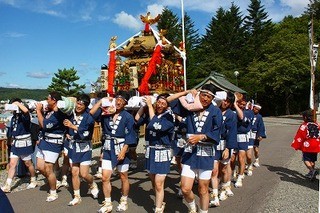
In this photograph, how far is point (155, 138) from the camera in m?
5.14

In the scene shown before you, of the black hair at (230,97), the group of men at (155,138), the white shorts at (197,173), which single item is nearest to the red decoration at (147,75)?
the group of men at (155,138)

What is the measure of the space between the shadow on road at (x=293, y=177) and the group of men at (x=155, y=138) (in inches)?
56.0

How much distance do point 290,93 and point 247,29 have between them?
15.8 meters

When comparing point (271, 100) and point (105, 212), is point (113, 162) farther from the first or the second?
point (271, 100)

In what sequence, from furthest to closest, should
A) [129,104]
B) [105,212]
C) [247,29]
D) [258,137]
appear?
[247,29] < [258,137] < [129,104] < [105,212]

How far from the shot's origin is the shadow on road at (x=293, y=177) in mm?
7207

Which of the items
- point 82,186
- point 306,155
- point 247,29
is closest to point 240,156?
point 306,155

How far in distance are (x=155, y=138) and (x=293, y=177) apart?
4.44m

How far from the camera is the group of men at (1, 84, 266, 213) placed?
4.53m

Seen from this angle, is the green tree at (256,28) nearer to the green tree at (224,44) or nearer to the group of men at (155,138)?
the green tree at (224,44)

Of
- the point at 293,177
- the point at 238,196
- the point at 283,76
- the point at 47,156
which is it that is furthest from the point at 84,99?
the point at 283,76

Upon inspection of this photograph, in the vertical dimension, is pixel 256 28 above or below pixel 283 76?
above

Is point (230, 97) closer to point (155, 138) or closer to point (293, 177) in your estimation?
point (155, 138)

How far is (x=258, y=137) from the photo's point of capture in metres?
8.92
